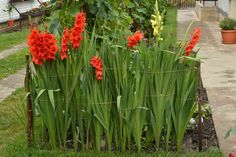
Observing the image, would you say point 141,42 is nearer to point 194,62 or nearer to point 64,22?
point 194,62

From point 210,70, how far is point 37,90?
14.4ft

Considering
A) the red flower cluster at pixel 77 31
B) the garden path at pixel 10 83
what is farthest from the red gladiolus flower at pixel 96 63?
the garden path at pixel 10 83

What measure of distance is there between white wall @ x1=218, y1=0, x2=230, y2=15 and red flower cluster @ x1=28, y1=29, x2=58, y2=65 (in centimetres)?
1069

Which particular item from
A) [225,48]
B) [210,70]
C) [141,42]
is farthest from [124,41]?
[225,48]

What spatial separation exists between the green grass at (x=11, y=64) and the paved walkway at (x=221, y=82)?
11.6 feet

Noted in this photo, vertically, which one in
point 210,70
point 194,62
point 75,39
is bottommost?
Result: point 210,70

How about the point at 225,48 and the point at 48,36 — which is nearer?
the point at 48,36

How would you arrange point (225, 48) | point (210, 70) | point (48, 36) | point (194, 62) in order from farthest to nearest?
1. point (225, 48)
2. point (210, 70)
3. point (194, 62)
4. point (48, 36)

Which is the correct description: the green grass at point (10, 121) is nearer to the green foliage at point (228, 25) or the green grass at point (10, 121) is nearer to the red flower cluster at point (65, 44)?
the red flower cluster at point (65, 44)

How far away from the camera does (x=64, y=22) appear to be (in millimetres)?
4914

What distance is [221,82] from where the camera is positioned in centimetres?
678

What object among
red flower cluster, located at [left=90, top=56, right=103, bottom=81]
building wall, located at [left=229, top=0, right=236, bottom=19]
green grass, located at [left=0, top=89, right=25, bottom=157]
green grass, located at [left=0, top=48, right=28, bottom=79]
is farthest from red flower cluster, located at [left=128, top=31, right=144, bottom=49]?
building wall, located at [left=229, top=0, right=236, bottom=19]

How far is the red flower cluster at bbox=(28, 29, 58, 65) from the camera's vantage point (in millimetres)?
3791

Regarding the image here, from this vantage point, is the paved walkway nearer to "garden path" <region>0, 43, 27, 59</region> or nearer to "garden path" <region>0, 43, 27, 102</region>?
"garden path" <region>0, 43, 27, 102</region>
